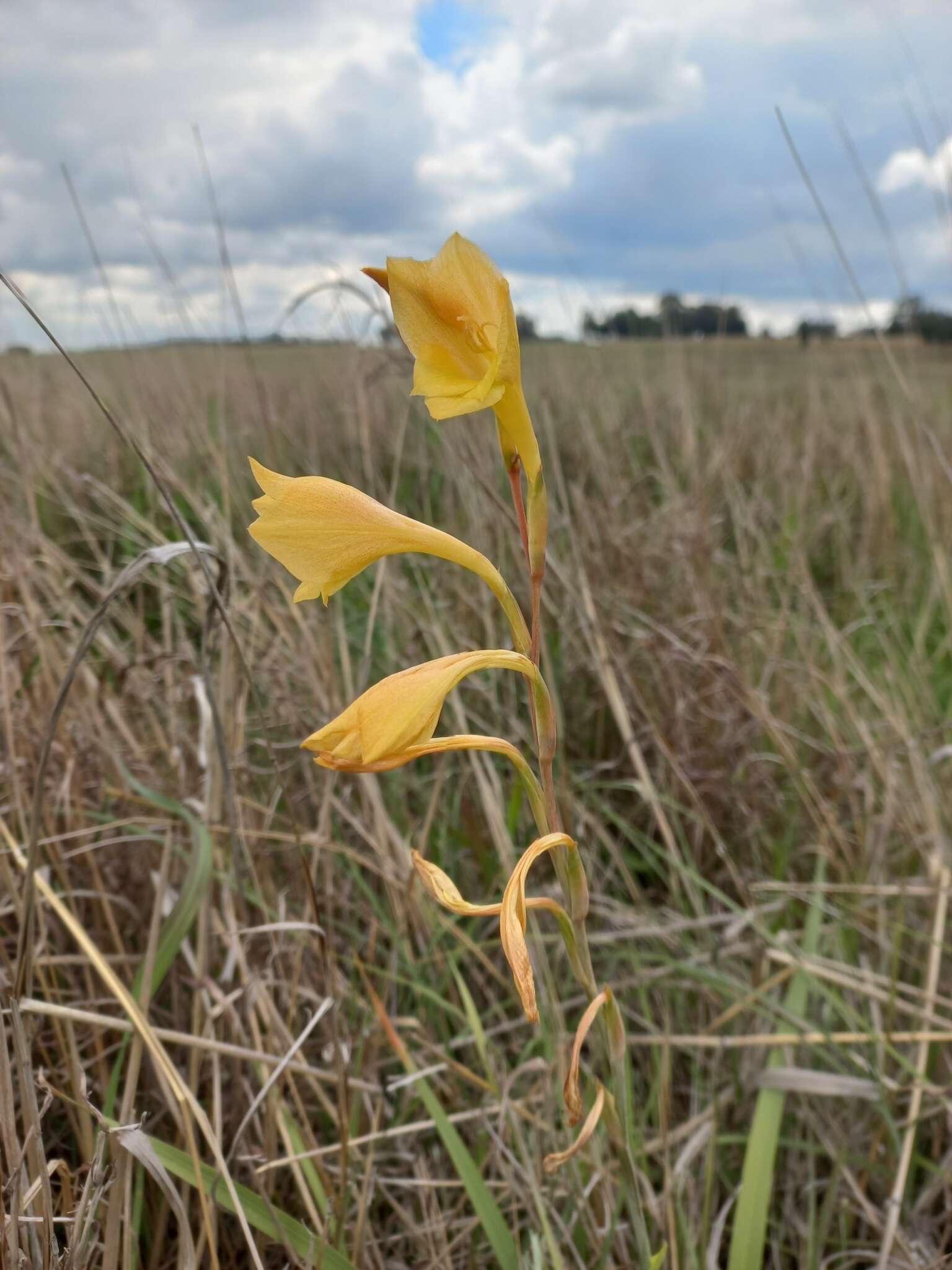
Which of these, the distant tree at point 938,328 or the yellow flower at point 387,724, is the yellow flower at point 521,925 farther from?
the distant tree at point 938,328

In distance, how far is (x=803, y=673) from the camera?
2156 mm

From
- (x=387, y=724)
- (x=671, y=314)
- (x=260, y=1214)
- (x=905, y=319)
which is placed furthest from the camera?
(x=671, y=314)

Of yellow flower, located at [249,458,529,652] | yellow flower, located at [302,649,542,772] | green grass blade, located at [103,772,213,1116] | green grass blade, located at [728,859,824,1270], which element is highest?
yellow flower, located at [249,458,529,652]

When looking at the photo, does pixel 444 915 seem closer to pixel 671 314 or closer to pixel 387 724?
pixel 387 724

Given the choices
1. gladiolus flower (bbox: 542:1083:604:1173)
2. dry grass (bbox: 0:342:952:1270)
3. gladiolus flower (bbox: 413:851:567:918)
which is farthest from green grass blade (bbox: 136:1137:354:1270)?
gladiolus flower (bbox: 413:851:567:918)

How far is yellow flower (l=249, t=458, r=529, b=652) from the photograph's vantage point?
534 mm

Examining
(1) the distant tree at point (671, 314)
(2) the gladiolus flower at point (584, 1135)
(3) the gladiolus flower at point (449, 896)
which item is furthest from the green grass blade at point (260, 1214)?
(1) the distant tree at point (671, 314)

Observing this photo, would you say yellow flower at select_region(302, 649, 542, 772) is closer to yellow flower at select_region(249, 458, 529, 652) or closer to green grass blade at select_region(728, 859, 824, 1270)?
yellow flower at select_region(249, 458, 529, 652)

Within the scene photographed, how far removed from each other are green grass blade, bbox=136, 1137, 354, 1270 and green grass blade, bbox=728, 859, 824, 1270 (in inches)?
15.4

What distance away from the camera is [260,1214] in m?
0.89

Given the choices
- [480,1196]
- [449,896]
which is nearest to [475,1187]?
[480,1196]

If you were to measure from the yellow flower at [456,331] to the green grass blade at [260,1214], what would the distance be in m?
0.71

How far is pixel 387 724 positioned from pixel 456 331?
0.76 ft

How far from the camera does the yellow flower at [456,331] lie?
1.70 ft
